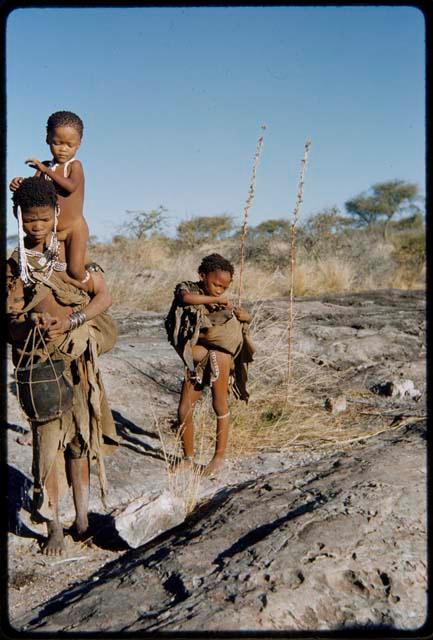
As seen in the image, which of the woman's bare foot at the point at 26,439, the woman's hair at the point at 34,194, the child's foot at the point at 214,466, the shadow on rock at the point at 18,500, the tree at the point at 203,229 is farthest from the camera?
the tree at the point at 203,229

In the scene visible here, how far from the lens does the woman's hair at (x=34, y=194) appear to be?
3.40 metres

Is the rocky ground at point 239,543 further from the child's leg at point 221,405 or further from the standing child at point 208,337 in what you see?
the standing child at point 208,337

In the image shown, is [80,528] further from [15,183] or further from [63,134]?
[63,134]

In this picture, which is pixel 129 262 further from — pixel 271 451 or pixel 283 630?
pixel 283 630

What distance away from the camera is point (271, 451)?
533 cm

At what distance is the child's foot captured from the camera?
15.6 feet

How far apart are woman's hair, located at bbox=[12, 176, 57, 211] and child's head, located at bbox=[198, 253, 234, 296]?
1.30 m

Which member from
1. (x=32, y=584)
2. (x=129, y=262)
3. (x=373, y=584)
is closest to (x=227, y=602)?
(x=373, y=584)

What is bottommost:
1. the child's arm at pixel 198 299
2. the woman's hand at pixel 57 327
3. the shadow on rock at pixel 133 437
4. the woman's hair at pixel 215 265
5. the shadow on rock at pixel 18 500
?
the shadow on rock at pixel 18 500

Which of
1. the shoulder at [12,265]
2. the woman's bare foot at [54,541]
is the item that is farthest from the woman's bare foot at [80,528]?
the shoulder at [12,265]

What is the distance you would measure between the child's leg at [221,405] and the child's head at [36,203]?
163 cm

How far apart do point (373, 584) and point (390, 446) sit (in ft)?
6.53

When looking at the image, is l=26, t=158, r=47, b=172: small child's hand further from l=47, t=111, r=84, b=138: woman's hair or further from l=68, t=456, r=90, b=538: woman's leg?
l=68, t=456, r=90, b=538: woman's leg

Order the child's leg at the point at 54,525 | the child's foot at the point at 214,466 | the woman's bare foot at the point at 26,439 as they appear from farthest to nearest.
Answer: the woman's bare foot at the point at 26,439 → the child's foot at the point at 214,466 → the child's leg at the point at 54,525
